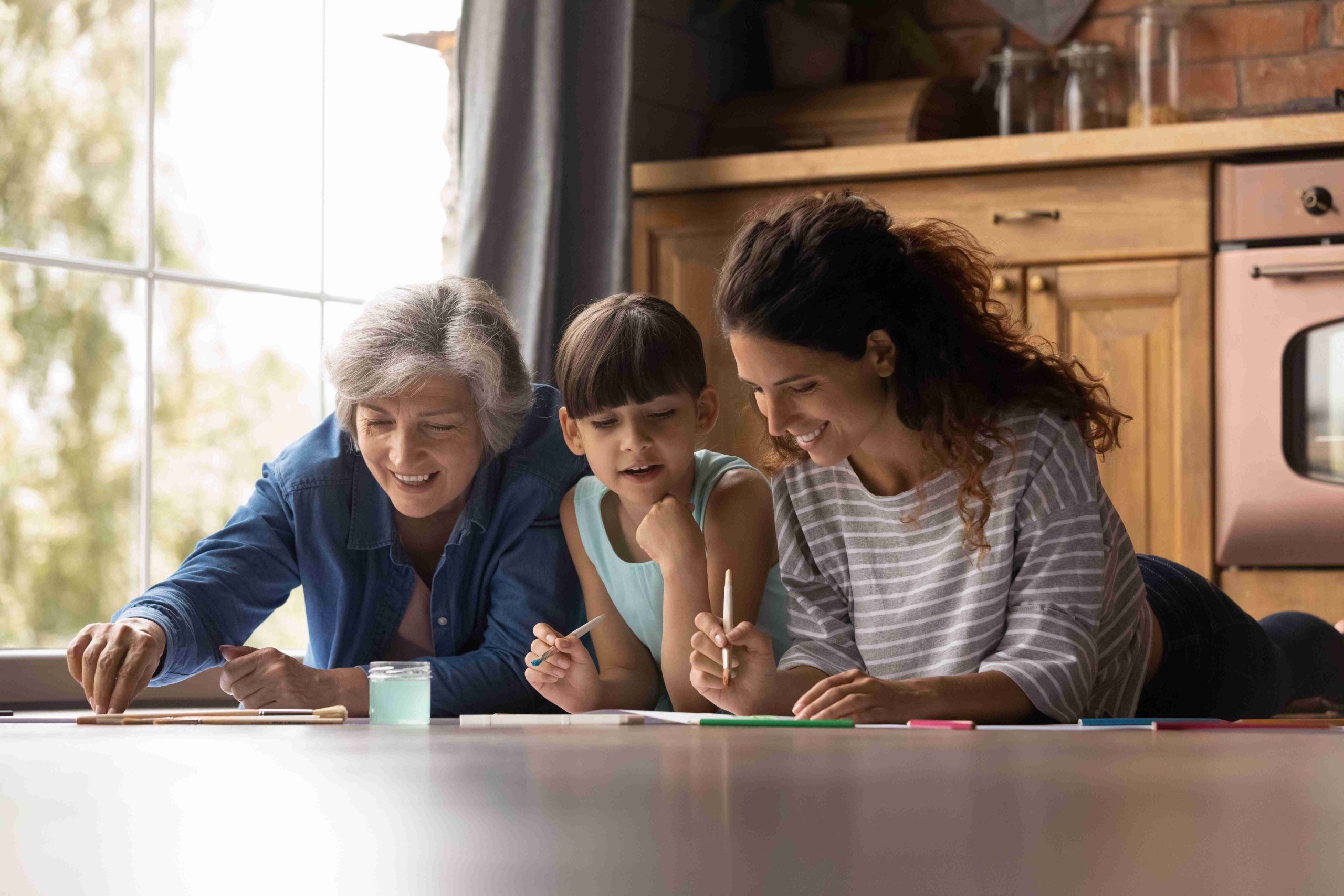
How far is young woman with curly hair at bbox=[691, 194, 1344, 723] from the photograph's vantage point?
51.4 inches

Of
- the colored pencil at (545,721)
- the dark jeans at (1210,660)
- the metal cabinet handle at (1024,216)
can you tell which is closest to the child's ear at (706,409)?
the dark jeans at (1210,660)

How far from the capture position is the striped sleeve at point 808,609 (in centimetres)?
147

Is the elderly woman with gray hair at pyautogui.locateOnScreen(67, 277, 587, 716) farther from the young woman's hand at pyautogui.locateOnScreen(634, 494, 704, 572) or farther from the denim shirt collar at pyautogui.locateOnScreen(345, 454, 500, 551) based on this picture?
the young woman's hand at pyautogui.locateOnScreen(634, 494, 704, 572)

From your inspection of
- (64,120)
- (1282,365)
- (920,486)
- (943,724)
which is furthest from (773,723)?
(64,120)

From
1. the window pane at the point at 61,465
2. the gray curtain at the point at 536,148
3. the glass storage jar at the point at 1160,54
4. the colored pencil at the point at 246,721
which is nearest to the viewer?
the colored pencil at the point at 246,721

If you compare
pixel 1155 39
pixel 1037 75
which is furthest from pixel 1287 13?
pixel 1037 75

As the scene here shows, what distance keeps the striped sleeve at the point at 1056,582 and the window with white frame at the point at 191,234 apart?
1726mm

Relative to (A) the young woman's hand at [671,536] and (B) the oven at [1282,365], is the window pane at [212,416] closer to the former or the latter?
(B) the oven at [1282,365]

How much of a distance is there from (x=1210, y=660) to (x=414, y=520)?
93 centimetres

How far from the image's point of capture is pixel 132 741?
32.8 inches

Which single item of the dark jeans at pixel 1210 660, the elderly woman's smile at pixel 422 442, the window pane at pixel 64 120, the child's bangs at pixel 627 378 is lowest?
the dark jeans at pixel 1210 660

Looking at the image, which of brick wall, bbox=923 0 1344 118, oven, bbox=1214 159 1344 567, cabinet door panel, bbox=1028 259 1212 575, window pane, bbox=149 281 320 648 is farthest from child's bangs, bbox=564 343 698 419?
window pane, bbox=149 281 320 648

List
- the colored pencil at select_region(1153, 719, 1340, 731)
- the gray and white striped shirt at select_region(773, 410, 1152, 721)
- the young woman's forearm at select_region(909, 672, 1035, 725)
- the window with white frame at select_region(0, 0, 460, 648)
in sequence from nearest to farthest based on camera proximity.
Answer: the colored pencil at select_region(1153, 719, 1340, 731)
the young woman's forearm at select_region(909, 672, 1035, 725)
the gray and white striped shirt at select_region(773, 410, 1152, 721)
the window with white frame at select_region(0, 0, 460, 648)

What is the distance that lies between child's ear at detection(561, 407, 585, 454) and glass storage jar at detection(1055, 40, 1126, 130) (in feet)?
5.94
